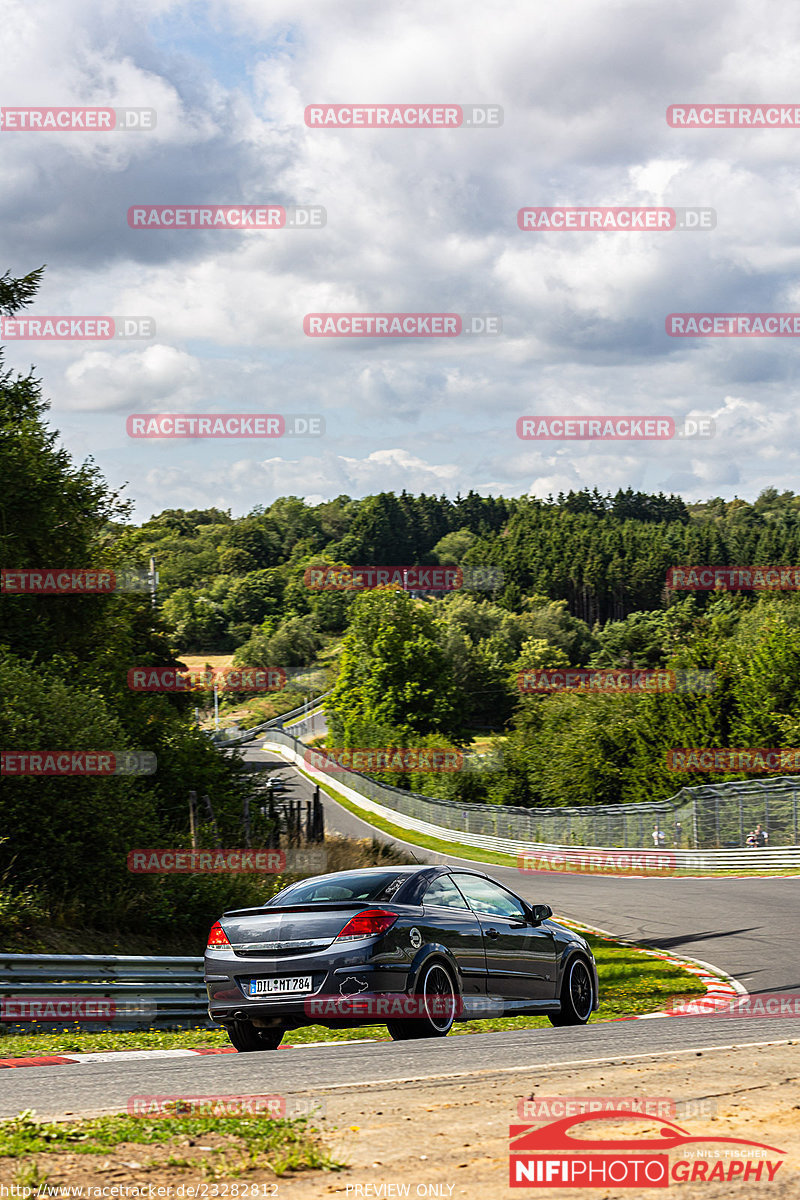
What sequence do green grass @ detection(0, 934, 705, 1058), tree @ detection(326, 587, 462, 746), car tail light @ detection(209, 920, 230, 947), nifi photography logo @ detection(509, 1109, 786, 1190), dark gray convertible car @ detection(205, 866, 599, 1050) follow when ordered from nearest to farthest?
nifi photography logo @ detection(509, 1109, 786, 1190) < dark gray convertible car @ detection(205, 866, 599, 1050) < car tail light @ detection(209, 920, 230, 947) < green grass @ detection(0, 934, 705, 1058) < tree @ detection(326, 587, 462, 746)

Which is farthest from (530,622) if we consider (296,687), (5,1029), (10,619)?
(5,1029)

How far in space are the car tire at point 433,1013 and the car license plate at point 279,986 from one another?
0.74 metres

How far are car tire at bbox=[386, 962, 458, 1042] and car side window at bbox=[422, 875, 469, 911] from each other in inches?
21.1

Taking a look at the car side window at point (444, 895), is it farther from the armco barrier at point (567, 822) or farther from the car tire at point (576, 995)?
the armco barrier at point (567, 822)

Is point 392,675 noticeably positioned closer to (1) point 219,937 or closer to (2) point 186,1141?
(1) point 219,937

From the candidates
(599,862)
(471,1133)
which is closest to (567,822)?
(599,862)

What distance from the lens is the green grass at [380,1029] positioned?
33.6ft

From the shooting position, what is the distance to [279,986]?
8.48 m

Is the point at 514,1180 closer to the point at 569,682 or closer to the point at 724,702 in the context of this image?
the point at 724,702

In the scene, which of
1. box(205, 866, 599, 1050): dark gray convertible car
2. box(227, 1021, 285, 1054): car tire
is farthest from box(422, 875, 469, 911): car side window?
box(227, 1021, 285, 1054): car tire

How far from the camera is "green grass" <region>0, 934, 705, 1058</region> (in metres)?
10.2

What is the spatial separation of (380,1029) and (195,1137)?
674cm

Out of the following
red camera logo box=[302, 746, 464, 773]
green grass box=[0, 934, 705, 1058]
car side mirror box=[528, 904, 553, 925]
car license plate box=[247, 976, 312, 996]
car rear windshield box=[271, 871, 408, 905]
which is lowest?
red camera logo box=[302, 746, 464, 773]

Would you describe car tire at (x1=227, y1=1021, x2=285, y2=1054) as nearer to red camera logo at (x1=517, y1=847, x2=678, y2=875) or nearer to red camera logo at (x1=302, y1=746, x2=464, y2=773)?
red camera logo at (x1=517, y1=847, x2=678, y2=875)
